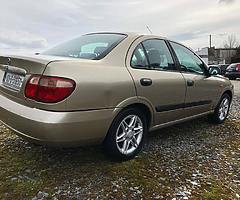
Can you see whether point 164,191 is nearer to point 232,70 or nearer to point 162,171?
point 162,171

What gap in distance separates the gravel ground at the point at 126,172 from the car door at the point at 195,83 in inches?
22.9

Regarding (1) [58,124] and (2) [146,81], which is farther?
(2) [146,81]

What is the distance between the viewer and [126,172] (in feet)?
10.5

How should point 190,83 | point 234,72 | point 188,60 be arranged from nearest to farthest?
1. point 190,83
2. point 188,60
3. point 234,72

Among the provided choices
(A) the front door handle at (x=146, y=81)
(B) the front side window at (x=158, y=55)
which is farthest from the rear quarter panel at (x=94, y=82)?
(B) the front side window at (x=158, y=55)

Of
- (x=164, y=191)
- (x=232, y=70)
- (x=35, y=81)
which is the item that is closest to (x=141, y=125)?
(x=164, y=191)

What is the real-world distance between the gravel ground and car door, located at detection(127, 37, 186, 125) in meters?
0.54

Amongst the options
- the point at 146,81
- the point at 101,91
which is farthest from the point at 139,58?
the point at 101,91

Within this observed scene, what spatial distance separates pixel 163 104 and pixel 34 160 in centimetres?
172

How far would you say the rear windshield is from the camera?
335 centimetres

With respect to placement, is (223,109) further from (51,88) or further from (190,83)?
(51,88)

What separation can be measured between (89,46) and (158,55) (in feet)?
3.03

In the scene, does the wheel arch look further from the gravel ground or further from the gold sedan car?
the gravel ground

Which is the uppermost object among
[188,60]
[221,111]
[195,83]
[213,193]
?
[188,60]
